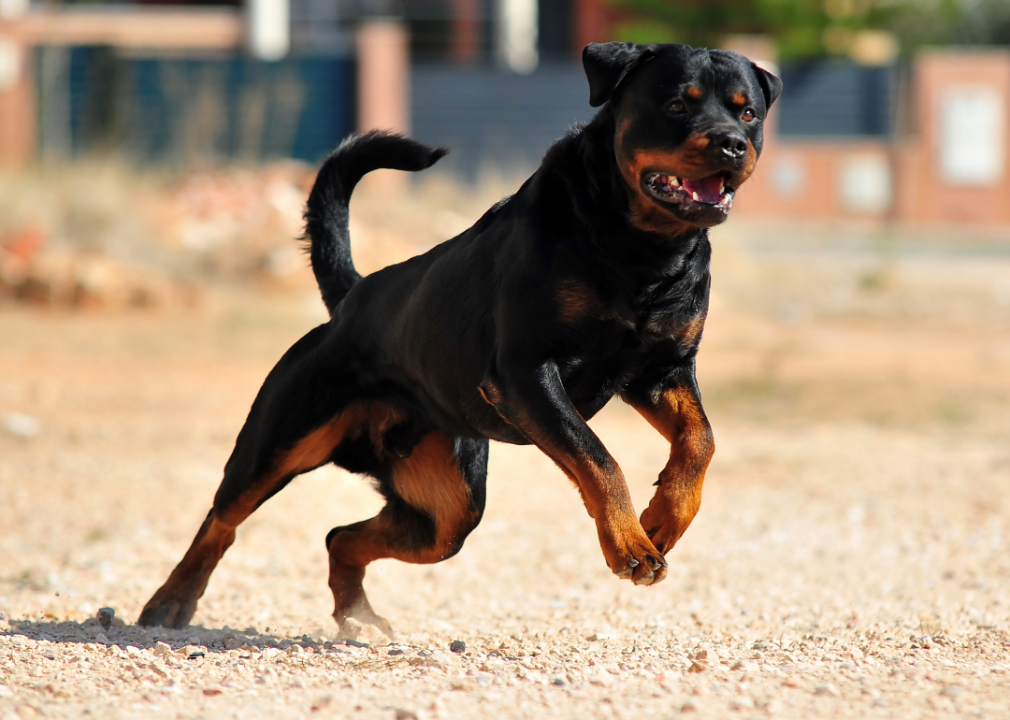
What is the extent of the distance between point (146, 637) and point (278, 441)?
72 cm

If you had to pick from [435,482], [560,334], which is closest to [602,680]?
[560,334]

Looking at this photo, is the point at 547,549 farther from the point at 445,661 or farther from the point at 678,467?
the point at 445,661

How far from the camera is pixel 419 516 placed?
4172 mm

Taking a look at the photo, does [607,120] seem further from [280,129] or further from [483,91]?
[483,91]

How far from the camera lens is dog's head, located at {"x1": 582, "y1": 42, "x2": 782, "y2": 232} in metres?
3.24

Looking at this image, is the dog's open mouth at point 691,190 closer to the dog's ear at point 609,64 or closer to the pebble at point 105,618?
the dog's ear at point 609,64

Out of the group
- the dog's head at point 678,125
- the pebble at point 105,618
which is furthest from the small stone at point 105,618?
the dog's head at point 678,125

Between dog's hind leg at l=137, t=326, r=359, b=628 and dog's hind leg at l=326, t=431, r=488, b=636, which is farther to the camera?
dog's hind leg at l=326, t=431, r=488, b=636

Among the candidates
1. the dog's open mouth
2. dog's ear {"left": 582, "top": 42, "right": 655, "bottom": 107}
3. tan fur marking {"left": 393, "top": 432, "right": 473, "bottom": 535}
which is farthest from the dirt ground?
dog's ear {"left": 582, "top": 42, "right": 655, "bottom": 107}

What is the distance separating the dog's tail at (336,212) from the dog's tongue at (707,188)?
1.31 m

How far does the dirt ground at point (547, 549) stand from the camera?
307 centimetres

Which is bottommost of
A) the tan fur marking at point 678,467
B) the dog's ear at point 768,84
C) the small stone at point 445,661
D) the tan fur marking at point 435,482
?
the small stone at point 445,661

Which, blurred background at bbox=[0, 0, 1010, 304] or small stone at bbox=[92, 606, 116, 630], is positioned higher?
blurred background at bbox=[0, 0, 1010, 304]

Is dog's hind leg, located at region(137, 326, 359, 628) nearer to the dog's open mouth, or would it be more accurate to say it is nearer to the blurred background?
the dog's open mouth
